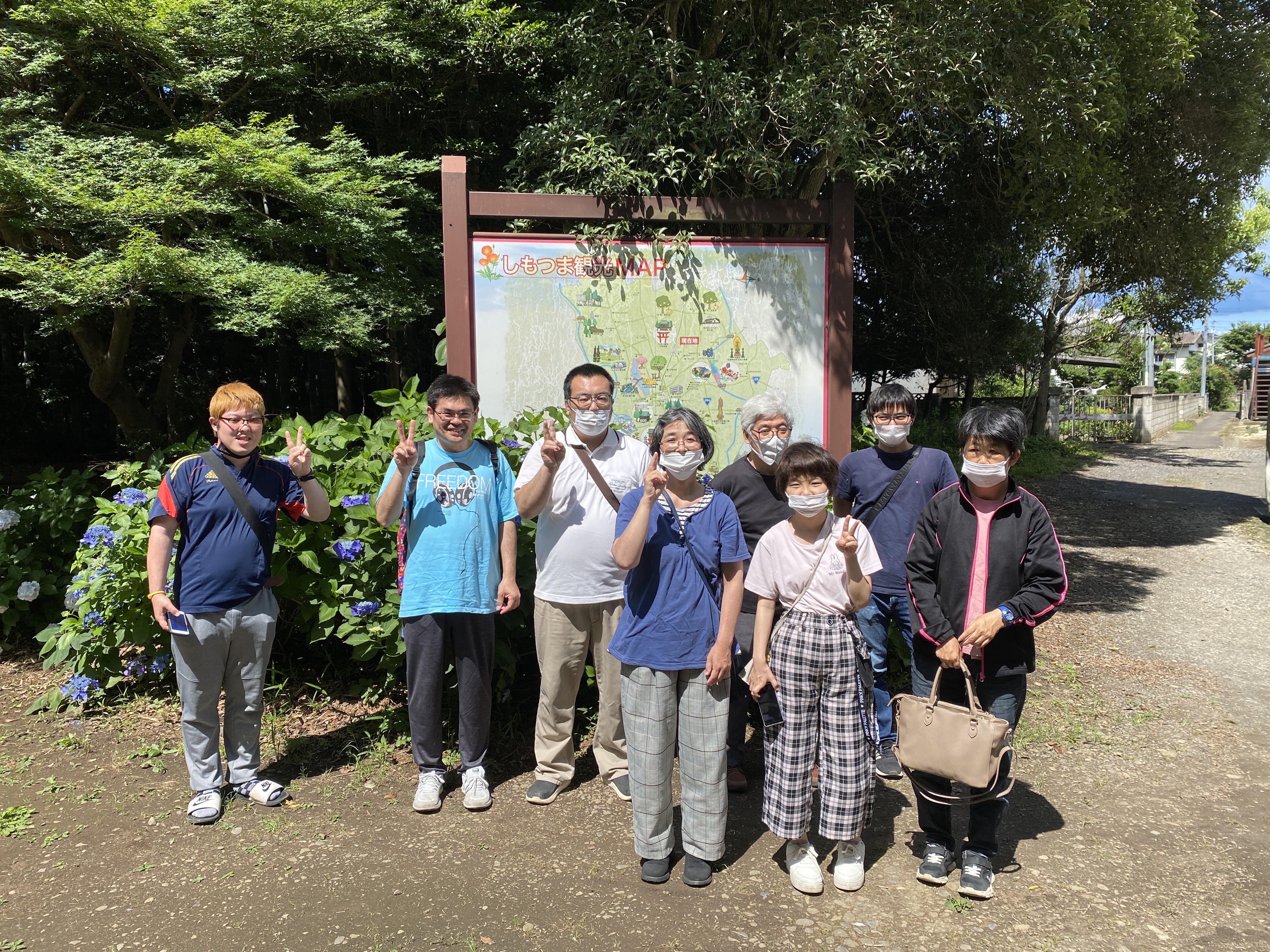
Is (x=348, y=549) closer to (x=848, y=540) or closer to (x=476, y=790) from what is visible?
(x=476, y=790)

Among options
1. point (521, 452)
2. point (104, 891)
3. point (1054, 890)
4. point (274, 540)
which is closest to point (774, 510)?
point (521, 452)

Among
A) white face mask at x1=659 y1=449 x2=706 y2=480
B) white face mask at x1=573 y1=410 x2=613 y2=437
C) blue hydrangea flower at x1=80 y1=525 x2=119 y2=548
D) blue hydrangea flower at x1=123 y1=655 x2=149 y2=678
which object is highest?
white face mask at x1=573 y1=410 x2=613 y2=437

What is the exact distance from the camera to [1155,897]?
9.39 ft

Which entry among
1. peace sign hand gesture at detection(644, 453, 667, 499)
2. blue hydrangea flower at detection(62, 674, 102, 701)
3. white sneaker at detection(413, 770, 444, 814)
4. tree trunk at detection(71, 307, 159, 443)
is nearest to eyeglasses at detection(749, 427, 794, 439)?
peace sign hand gesture at detection(644, 453, 667, 499)

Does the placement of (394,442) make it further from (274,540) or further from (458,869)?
(458,869)

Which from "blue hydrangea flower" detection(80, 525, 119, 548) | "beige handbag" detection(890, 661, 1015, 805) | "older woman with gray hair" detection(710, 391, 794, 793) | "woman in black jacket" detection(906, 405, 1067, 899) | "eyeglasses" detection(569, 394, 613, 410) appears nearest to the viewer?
"beige handbag" detection(890, 661, 1015, 805)

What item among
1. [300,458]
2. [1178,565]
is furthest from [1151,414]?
[300,458]

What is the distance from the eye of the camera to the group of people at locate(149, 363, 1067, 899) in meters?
2.85

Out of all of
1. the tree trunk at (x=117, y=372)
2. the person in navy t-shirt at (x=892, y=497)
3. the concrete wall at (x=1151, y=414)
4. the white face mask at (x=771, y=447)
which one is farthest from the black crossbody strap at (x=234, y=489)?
the concrete wall at (x=1151, y=414)

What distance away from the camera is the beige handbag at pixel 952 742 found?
267 cm

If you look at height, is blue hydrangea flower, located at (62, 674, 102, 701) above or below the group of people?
below

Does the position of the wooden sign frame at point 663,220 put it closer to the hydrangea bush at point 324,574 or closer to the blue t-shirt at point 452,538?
the hydrangea bush at point 324,574

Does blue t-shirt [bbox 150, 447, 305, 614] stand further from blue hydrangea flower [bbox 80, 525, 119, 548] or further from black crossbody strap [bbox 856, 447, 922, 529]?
black crossbody strap [bbox 856, 447, 922, 529]

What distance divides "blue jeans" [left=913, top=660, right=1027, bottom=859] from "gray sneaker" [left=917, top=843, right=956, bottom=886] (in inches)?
0.9
